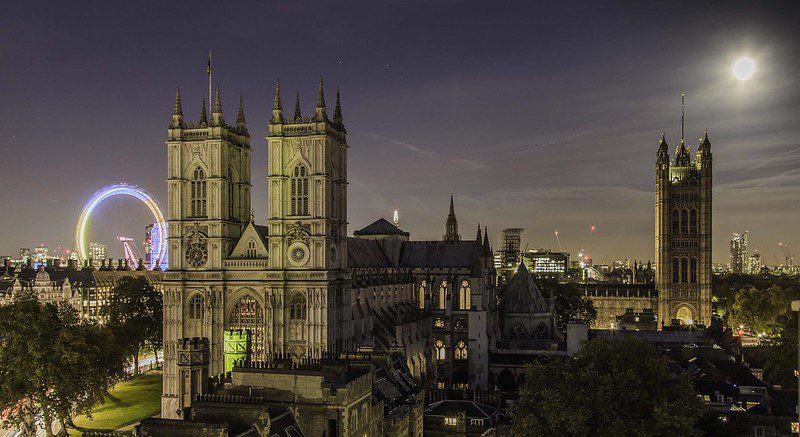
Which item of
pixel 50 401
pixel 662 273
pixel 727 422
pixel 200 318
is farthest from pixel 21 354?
pixel 662 273

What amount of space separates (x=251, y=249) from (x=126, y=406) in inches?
787

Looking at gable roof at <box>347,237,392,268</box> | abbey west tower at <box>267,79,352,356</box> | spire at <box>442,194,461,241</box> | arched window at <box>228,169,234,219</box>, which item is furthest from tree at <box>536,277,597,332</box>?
arched window at <box>228,169,234,219</box>

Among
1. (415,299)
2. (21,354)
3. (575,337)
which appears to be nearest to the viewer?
(21,354)

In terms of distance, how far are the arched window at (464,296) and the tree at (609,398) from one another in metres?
50.3

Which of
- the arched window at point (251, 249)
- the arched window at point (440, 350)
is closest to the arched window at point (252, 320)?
the arched window at point (251, 249)

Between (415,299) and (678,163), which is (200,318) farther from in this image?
(678,163)

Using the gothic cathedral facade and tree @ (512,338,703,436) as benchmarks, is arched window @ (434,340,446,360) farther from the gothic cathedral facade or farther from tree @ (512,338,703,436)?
tree @ (512,338,703,436)

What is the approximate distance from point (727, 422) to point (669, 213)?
339 feet

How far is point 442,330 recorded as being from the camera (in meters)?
79.0

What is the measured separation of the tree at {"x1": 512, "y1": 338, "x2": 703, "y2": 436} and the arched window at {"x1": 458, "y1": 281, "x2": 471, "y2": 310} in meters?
50.3

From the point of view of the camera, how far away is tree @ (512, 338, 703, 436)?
126 ft

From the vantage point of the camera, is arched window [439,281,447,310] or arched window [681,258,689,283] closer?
arched window [439,281,447,310]

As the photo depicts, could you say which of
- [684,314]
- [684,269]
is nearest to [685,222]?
[684,269]

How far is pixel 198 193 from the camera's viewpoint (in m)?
70.6
